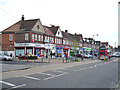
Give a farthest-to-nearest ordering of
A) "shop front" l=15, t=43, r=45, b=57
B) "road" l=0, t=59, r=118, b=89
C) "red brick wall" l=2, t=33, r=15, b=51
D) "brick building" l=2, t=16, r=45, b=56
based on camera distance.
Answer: "red brick wall" l=2, t=33, r=15, b=51
"brick building" l=2, t=16, r=45, b=56
"shop front" l=15, t=43, r=45, b=57
"road" l=0, t=59, r=118, b=89

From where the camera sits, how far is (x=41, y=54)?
143 ft

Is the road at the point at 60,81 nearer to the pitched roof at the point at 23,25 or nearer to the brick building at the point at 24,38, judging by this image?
the brick building at the point at 24,38

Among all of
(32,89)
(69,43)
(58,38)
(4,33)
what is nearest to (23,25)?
(4,33)

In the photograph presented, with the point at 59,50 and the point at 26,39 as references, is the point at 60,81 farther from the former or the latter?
the point at 59,50

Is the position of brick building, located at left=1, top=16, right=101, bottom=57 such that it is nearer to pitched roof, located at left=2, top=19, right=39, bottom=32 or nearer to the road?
pitched roof, located at left=2, top=19, right=39, bottom=32

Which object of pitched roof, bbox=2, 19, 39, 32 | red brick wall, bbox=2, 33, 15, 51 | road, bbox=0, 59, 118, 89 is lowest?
road, bbox=0, 59, 118, 89

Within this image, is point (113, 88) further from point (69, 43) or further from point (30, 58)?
point (69, 43)

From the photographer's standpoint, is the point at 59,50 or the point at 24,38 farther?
the point at 59,50

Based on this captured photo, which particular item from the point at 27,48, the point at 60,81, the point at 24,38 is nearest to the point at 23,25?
the point at 24,38

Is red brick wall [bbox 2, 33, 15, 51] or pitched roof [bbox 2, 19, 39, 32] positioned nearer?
pitched roof [bbox 2, 19, 39, 32]

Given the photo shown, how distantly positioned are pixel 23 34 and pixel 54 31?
43.4ft

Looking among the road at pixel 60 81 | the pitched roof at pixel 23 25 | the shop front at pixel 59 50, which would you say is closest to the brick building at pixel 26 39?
the pitched roof at pixel 23 25

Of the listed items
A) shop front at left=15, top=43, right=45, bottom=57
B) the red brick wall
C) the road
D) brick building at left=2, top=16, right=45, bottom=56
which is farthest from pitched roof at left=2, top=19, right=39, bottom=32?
the road

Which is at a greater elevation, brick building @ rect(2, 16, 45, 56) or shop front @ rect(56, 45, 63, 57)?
brick building @ rect(2, 16, 45, 56)
